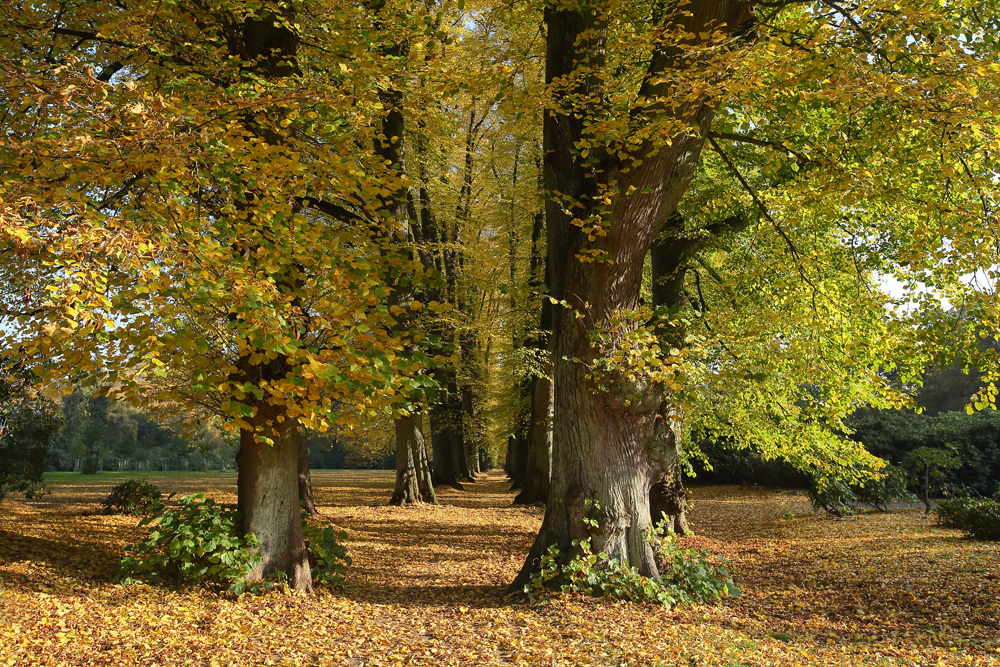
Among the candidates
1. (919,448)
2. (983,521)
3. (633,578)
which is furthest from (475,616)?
(919,448)

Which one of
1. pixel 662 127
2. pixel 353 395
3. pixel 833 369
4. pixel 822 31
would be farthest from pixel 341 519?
pixel 822 31

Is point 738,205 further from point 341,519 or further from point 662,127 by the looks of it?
point 341,519

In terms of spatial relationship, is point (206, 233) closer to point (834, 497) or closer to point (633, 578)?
point (633, 578)

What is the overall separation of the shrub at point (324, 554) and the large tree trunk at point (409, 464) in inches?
277

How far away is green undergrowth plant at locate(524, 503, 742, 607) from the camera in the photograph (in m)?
5.60

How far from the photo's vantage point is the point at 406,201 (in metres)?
6.27

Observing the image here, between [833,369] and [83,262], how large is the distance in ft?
26.7

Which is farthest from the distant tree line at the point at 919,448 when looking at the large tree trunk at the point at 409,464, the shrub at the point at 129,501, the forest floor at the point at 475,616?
the shrub at the point at 129,501

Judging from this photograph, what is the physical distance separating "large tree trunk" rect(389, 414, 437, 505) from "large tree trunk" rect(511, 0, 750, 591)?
801cm

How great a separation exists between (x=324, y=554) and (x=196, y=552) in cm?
132

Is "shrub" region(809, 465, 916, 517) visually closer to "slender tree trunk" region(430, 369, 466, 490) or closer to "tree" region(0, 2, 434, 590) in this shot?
"slender tree trunk" region(430, 369, 466, 490)

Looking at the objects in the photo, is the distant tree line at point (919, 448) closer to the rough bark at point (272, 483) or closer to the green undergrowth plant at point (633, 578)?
the green undergrowth plant at point (633, 578)

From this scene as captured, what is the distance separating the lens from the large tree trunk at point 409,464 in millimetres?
13820

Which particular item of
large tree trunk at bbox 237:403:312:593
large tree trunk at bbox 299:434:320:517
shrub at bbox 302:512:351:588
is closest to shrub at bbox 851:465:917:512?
large tree trunk at bbox 299:434:320:517
